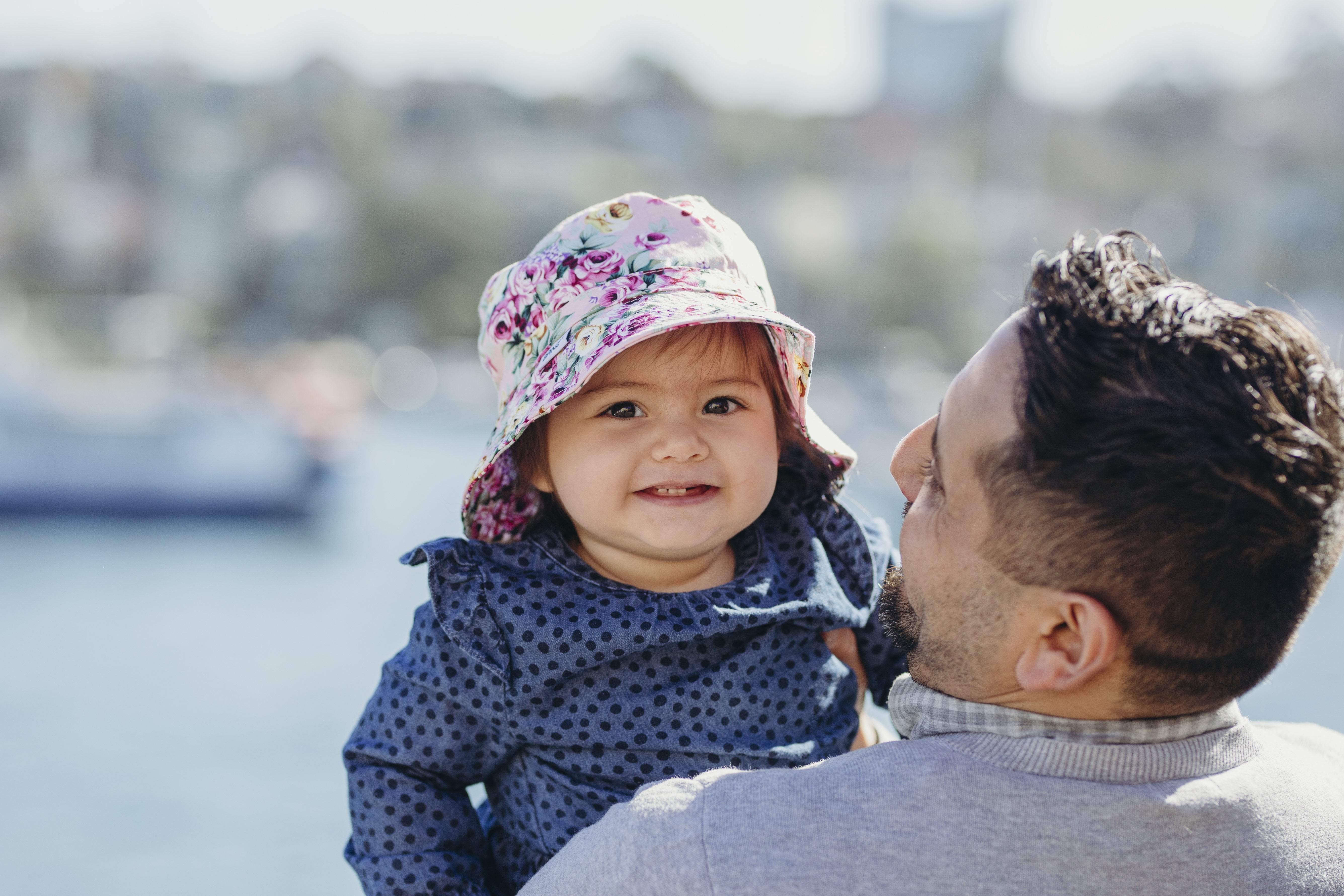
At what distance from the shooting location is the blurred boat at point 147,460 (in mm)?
15078

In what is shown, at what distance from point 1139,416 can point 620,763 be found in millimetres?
720

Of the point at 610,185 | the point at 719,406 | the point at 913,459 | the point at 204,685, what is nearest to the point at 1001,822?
the point at 913,459

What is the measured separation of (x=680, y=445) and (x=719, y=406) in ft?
0.36

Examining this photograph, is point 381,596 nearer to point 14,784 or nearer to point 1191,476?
point 14,784

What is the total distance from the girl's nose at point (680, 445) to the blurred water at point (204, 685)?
364cm

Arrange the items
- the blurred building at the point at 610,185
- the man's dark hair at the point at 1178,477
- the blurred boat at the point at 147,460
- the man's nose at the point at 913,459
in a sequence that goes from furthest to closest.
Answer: the blurred building at the point at 610,185
the blurred boat at the point at 147,460
the man's nose at the point at 913,459
the man's dark hair at the point at 1178,477

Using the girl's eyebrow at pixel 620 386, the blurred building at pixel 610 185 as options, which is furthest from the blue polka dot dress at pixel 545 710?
the blurred building at pixel 610 185

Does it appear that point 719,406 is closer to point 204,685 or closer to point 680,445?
point 680,445

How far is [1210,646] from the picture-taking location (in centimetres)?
98

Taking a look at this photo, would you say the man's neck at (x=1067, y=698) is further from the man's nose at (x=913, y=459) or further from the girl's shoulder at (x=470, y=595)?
the girl's shoulder at (x=470, y=595)

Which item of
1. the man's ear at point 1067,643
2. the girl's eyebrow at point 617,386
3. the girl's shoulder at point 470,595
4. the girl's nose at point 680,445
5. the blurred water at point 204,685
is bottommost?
the blurred water at point 204,685

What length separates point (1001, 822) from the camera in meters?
0.96

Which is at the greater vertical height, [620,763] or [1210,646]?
[1210,646]

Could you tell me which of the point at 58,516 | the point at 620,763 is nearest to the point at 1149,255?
the point at 620,763
